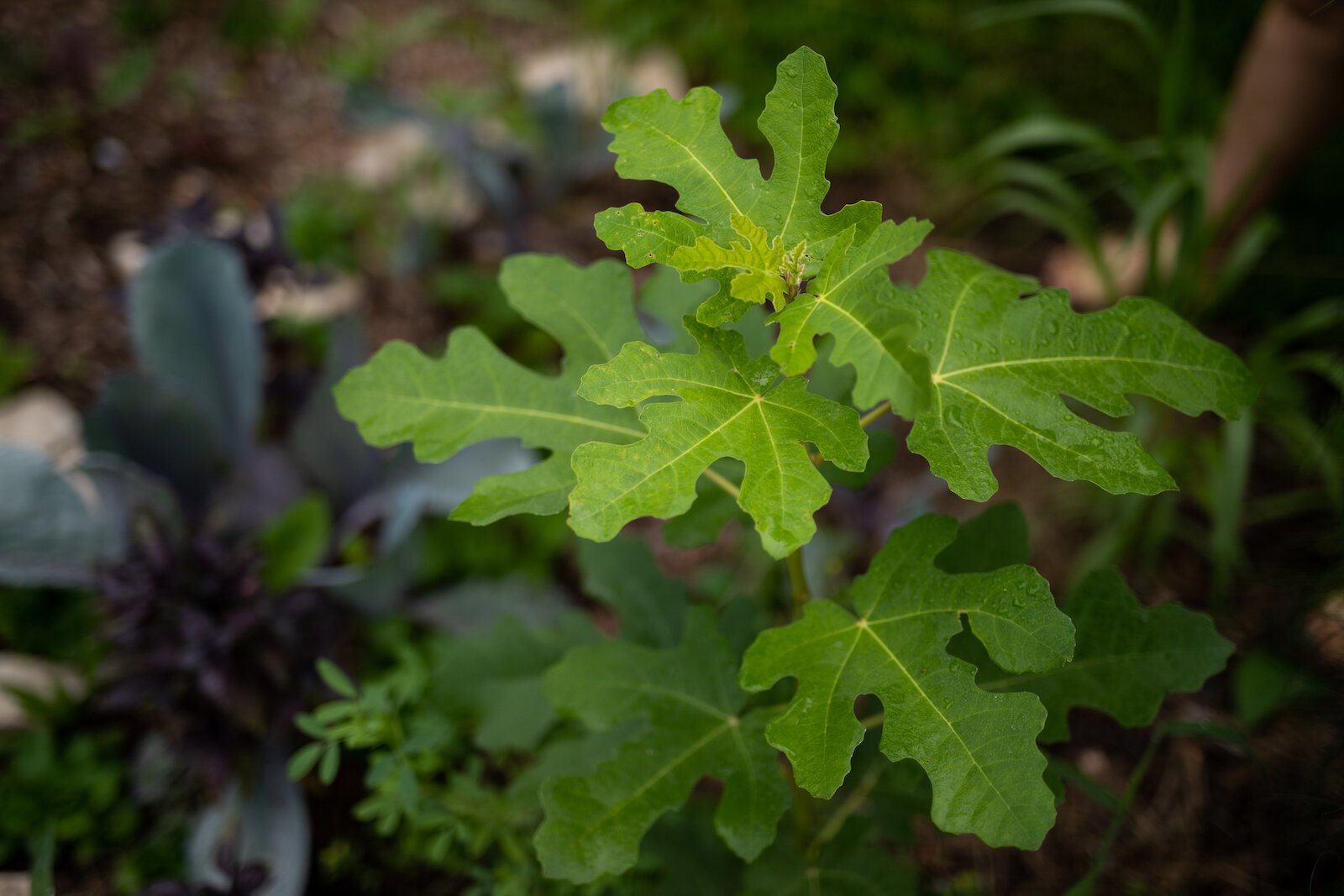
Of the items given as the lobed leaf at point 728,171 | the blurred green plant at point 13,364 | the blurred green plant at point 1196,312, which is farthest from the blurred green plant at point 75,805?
the blurred green plant at point 1196,312

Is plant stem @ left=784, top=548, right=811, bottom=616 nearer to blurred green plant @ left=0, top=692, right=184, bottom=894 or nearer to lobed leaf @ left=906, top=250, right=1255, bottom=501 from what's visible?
lobed leaf @ left=906, top=250, right=1255, bottom=501

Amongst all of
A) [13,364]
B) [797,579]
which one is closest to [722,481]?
[797,579]

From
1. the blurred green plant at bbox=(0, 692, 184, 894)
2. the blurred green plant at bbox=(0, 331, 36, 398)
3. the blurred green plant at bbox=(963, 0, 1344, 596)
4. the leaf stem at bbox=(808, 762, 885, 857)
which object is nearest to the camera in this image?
the leaf stem at bbox=(808, 762, 885, 857)

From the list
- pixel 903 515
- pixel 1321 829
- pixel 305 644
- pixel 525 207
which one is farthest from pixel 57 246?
pixel 1321 829

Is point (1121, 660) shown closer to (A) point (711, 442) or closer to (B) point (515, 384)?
(A) point (711, 442)

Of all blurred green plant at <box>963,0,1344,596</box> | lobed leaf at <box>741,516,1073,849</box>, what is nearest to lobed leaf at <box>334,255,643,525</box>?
lobed leaf at <box>741,516,1073,849</box>

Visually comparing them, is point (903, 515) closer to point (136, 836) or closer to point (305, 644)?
point (305, 644)

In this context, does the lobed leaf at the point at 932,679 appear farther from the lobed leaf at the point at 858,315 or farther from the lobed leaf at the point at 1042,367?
the lobed leaf at the point at 858,315
